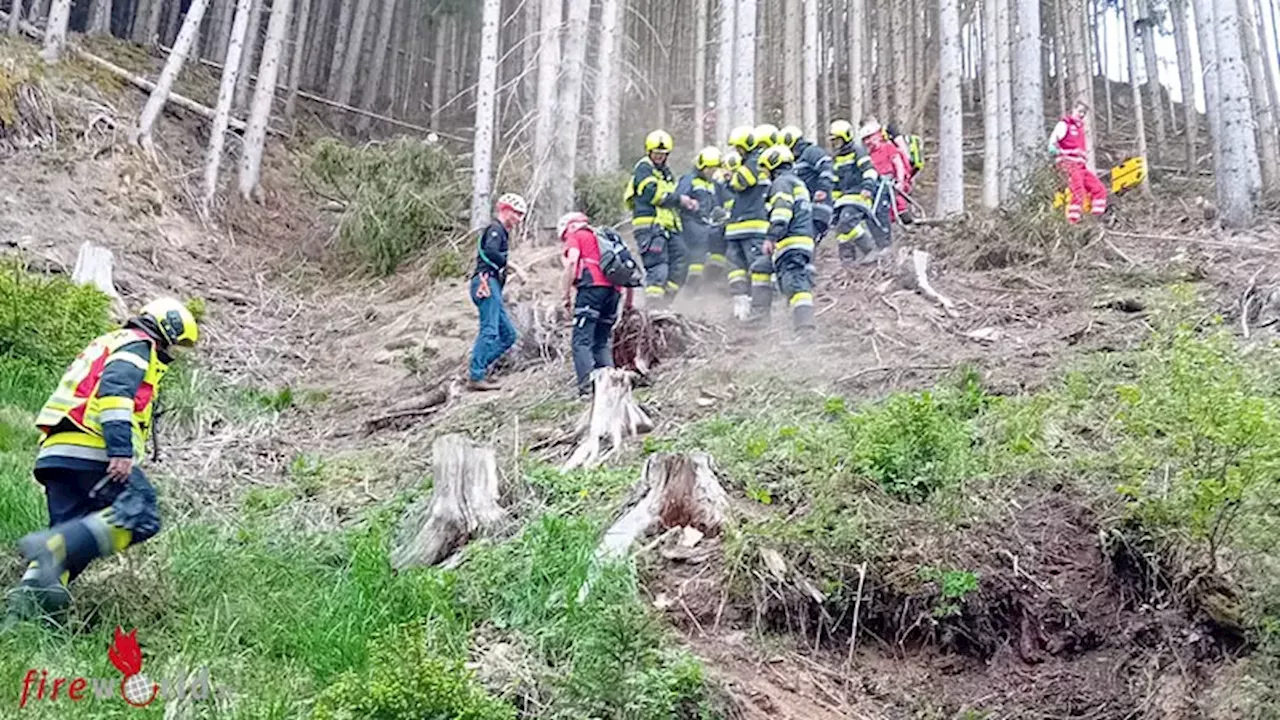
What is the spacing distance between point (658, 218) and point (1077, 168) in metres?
4.44

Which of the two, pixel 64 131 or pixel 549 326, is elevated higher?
pixel 64 131

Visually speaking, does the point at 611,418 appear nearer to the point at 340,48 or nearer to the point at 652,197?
the point at 652,197

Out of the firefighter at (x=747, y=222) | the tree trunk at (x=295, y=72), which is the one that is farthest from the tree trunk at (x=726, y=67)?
the tree trunk at (x=295, y=72)

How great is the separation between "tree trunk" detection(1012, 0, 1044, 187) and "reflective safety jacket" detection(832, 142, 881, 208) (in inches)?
65.1

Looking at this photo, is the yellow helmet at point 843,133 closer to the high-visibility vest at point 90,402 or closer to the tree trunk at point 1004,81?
the tree trunk at point 1004,81

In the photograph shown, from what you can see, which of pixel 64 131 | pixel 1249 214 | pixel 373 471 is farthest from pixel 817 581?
pixel 64 131

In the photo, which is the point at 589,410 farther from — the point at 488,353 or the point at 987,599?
the point at 987,599

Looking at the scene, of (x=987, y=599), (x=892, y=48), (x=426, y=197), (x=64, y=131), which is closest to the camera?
(x=987, y=599)

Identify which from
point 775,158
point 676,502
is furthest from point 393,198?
point 676,502

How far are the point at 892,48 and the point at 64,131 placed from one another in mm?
18018

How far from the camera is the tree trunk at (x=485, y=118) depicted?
49.6 ft

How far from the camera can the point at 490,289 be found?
395 inches

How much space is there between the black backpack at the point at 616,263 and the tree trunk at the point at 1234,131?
6.00 metres

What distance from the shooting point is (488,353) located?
10.2 m
